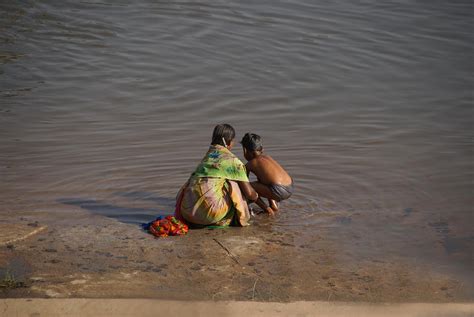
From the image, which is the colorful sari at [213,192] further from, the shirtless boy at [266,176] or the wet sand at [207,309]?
the wet sand at [207,309]

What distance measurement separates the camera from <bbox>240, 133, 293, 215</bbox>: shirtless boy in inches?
296

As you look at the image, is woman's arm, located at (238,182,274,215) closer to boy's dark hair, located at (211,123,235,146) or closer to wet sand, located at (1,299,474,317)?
boy's dark hair, located at (211,123,235,146)

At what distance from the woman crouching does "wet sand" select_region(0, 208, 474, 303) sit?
161mm

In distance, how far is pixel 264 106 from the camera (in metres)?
11.0

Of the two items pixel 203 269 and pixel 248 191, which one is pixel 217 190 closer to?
pixel 248 191

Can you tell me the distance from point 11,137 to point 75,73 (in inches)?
108

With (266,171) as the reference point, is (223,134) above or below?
above

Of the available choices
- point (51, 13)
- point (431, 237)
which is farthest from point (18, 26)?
point (431, 237)

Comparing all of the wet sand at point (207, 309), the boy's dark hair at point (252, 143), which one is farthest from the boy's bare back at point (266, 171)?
the wet sand at point (207, 309)

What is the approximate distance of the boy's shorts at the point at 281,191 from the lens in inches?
296

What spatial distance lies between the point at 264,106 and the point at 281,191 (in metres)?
3.59

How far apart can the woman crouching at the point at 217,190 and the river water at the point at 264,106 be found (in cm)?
50

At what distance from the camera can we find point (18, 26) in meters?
14.4

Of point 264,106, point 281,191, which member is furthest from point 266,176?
point 264,106
